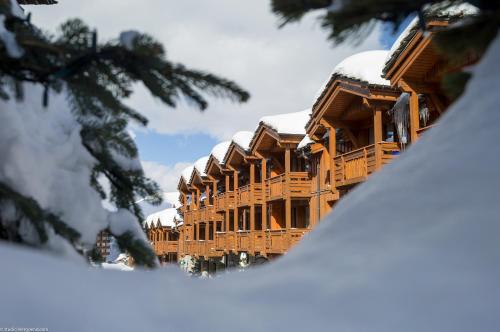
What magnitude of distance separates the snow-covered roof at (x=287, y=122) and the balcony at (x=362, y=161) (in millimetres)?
4791

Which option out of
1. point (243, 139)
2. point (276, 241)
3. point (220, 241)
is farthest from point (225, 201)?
point (276, 241)

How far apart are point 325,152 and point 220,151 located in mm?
12639

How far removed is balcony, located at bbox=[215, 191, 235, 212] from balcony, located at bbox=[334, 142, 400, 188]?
508 inches

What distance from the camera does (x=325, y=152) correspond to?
1906 centimetres

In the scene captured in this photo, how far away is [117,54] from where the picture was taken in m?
1.62

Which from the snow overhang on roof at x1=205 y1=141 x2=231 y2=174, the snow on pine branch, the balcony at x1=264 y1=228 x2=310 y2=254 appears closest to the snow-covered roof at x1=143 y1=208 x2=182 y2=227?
the snow overhang on roof at x1=205 y1=141 x2=231 y2=174

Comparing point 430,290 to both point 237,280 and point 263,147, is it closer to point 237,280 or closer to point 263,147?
point 237,280

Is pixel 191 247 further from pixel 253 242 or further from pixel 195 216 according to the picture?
pixel 253 242

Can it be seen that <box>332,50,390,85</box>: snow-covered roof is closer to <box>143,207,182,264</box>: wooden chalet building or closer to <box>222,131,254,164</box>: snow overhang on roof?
<box>222,131,254,164</box>: snow overhang on roof

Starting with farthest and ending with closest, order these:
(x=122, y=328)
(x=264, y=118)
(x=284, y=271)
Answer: (x=264, y=118)
(x=284, y=271)
(x=122, y=328)

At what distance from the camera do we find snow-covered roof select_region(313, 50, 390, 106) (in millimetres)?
13508

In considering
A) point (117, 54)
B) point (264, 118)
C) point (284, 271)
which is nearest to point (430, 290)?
point (284, 271)

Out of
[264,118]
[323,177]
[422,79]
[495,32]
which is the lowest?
[495,32]

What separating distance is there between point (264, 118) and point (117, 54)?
782 inches
